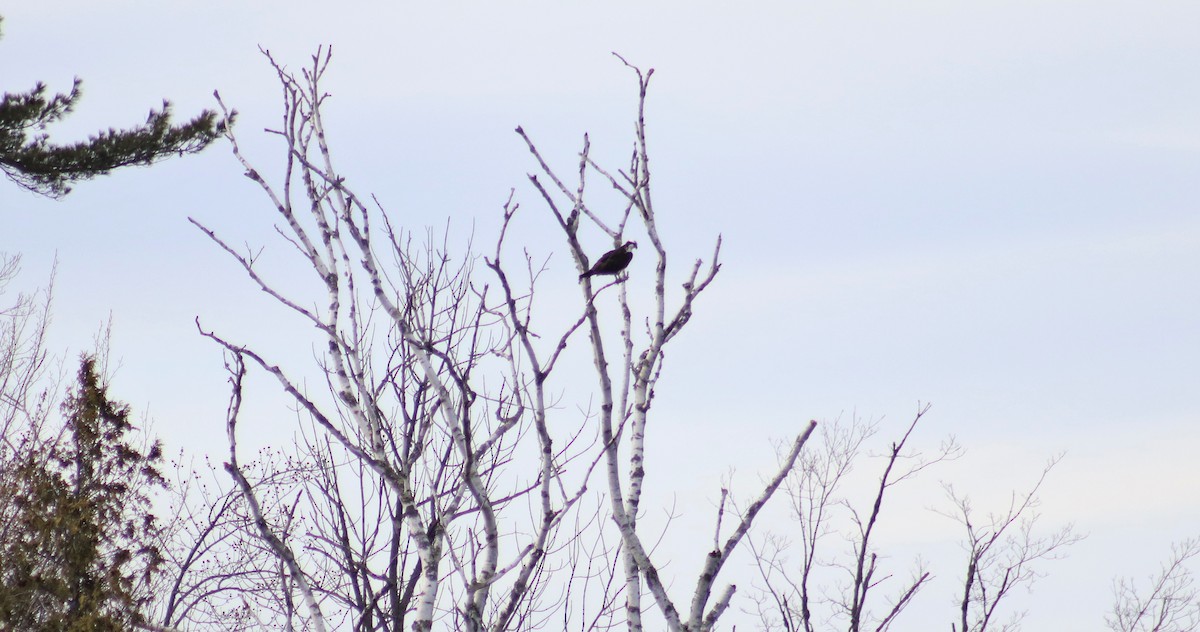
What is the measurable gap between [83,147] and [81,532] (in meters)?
5.30

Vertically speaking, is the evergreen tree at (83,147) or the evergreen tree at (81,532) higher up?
the evergreen tree at (83,147)

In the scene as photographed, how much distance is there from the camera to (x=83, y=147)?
51.5 ft

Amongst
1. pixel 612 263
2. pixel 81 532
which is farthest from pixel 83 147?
pixel 612 263

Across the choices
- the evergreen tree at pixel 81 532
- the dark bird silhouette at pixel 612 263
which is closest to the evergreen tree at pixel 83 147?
the evergreen tree at pixel 81 532

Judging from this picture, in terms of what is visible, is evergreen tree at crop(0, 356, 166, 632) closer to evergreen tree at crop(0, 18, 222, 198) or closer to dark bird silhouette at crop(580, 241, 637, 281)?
evergreen tree at crop(0, 18, 222, 198)

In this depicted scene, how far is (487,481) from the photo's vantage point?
996 cm

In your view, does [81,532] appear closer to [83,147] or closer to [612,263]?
[83,147]

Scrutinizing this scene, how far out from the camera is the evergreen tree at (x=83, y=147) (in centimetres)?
1543

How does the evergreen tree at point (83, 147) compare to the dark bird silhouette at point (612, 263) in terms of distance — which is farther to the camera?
the evergreen tree at point (83, 147)

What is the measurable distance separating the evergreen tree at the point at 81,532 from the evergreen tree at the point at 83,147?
2693 millimetres

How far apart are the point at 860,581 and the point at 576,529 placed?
30.7 feet

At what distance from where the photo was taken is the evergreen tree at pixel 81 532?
13.3 metres

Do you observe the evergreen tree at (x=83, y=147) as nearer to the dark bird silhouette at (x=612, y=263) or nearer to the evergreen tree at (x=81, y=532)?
the evergreen tree at (x=81, y=532)

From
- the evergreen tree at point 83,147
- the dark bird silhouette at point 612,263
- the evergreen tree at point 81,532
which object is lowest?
the dark bird silhouette at point 612,263
